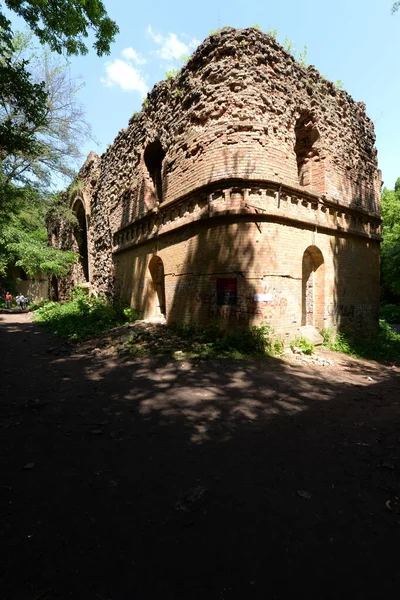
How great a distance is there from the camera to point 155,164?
11.8m

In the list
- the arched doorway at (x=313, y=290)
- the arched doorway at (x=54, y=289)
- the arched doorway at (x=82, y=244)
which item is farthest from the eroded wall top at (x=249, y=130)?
the arched doorway at (x=54, y=289)

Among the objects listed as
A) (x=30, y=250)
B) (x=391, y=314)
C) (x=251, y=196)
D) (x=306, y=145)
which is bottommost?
(x=391, y=314)

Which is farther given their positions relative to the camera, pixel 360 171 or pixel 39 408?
pixel 360 171

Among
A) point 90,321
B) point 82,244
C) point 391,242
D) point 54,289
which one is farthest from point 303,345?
point 391,242

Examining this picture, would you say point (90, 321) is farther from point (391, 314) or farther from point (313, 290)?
point (391, 314)

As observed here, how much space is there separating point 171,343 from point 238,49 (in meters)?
7.87

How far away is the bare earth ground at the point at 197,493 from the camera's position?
5.99ft

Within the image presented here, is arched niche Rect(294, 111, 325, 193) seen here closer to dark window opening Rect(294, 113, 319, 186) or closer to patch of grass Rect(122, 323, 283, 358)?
dark window opening Rect(294, 113, 319, 186)

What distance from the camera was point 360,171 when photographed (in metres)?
10.8

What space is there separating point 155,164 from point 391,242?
21.1 meters

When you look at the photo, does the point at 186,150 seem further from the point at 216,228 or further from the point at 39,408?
the point at 39,408

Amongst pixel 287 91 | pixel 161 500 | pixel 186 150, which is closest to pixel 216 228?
pixel 186 150

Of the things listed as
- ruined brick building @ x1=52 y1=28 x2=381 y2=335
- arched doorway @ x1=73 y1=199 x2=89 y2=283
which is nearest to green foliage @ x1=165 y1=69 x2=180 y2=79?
ruined brick building @ x1=52 y1=28 x2=381 y2=335

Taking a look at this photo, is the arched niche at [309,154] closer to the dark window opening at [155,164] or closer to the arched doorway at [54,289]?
the dark window opening at [155,164]
